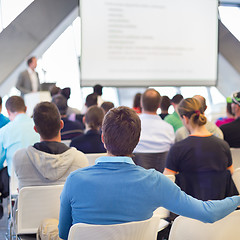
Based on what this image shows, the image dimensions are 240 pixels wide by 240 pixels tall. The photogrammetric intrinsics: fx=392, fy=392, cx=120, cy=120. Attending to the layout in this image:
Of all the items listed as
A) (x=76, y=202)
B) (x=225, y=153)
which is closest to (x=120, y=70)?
(x=225, y=153)

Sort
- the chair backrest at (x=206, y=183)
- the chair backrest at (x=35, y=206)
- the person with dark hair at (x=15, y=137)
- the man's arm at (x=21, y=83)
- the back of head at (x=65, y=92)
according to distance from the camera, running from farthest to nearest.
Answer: the man's arm at (x=21, y=83) < the back of head at (x=65, y=92) < the person with dark hair at (x=15, y=137) < the chair backrest at (x=206, y=183) < the chair backrest at (x=35, y=206)

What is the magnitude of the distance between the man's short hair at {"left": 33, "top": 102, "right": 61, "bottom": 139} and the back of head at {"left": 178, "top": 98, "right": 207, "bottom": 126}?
0.93 m

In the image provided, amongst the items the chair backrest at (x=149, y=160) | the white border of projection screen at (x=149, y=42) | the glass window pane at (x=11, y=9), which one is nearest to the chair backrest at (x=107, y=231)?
the chair backrest at (x=149, y=160)

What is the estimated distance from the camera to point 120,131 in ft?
5.34

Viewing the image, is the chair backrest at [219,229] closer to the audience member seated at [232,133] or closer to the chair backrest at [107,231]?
the chair backrest at [107,231]

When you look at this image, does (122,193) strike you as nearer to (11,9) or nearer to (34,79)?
(34,79)

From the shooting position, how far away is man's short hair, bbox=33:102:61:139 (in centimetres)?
254

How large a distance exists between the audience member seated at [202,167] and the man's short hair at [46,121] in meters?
0.80

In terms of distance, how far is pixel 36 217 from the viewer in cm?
228

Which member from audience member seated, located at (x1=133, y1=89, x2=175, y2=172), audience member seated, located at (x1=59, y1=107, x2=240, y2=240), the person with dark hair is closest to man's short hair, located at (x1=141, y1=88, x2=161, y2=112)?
audience member seated, located at (x1=133, y1=89, x2=175, y2=172)

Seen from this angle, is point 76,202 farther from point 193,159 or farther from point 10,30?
point 10,30

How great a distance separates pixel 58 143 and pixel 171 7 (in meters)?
5.94

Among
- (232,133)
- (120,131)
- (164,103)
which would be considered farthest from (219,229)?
(164,103)

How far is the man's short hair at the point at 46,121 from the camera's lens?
2545 mm
